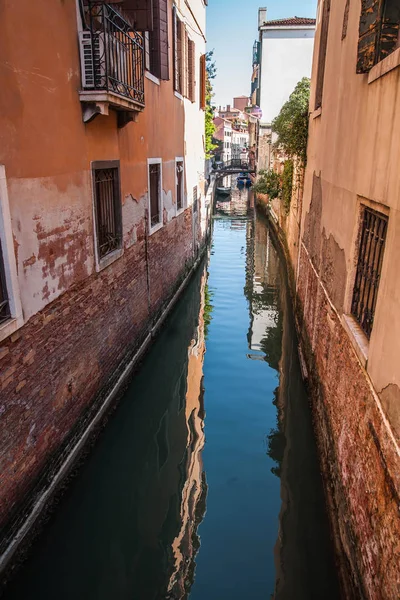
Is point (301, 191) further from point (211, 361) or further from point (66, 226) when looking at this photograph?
point (66, 226)

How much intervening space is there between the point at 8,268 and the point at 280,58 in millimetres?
26695

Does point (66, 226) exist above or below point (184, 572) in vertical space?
above

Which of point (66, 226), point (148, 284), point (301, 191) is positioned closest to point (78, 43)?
point (66, 226)

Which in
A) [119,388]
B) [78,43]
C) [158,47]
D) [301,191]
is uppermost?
[158,47]

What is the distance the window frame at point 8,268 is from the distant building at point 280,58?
22.9 m

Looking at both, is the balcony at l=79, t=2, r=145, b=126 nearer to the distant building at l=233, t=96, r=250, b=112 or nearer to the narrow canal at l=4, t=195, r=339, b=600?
the narrow canal at l=4, t=195, r=339, b=600

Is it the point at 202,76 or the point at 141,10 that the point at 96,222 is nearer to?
the point at 141,10

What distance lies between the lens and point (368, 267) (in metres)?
3.76

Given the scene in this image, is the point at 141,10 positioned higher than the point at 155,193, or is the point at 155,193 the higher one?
the point at 141,10

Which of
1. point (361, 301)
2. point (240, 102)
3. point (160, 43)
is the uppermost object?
point (240, 102)

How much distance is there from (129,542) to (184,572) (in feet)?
1.83

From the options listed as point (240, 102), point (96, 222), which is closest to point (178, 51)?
point (96, 222)

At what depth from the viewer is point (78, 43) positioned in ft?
13.8

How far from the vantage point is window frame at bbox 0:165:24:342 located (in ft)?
Answer: 10.0
